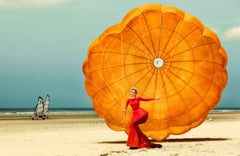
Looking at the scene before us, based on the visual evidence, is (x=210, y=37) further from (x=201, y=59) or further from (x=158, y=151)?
(x=158, y=151)

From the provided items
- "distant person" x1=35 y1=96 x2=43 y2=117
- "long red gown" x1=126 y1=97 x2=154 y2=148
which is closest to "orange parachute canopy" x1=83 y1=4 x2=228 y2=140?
"long red gown" x1=126 y1=97 x2=154 y2=148

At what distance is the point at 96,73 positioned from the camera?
18641mm

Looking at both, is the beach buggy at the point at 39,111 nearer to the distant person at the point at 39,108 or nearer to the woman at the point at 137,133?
the distant person at the point at 39,108

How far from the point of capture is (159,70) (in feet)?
60.4

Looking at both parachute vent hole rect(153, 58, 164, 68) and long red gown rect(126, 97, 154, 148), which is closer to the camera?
long red gown rect(126, 97, 154, 148)

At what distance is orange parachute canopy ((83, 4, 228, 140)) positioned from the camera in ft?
59.5

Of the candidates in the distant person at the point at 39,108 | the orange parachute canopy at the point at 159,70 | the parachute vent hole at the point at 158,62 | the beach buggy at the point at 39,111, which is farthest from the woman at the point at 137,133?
the distant person at the point at 39,108

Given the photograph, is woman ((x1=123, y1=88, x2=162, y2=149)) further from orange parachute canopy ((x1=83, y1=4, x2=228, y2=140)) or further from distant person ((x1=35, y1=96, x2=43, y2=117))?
distant person ((x1=35, y1=96, x2=43, y2=117))

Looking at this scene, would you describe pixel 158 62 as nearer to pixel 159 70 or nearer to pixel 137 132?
pixel 159 70

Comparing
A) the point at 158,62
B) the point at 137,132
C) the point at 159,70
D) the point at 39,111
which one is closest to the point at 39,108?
the point at 39,111

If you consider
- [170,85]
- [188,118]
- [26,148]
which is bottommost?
[26,148]

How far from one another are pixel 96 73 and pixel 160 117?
2.84 meters

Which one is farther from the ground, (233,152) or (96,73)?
(96,73)

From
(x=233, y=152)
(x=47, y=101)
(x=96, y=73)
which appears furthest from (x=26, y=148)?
(x=47, y=101)
